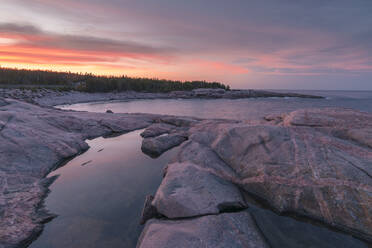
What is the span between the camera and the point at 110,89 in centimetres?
7500

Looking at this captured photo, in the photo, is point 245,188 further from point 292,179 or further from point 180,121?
point 180,121

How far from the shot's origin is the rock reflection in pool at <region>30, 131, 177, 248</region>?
4492mm

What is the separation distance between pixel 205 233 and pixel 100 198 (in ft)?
12.3

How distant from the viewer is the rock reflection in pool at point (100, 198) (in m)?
4.49

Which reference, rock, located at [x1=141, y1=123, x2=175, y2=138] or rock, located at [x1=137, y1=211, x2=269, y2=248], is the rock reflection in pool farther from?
rock, located at [x1=141, y1=123, x2=175, y2=138]

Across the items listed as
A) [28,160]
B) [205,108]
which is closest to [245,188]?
[28,160]

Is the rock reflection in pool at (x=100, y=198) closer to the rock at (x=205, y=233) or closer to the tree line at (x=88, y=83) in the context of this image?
the rock at (x=205, y=233)

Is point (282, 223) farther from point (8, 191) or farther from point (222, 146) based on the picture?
point (8, 191)

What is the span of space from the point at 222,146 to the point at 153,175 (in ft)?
9.99

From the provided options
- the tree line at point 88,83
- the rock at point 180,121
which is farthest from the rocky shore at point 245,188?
the tree line at point 88,83

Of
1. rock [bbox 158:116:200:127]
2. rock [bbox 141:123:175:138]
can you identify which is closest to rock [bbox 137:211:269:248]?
rock [bbox 141:123:175:138]

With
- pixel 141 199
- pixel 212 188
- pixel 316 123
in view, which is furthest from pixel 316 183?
pixel 141 199

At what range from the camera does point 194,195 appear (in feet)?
16.4

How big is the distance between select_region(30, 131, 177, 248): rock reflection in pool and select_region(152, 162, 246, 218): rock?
3.15 feet
